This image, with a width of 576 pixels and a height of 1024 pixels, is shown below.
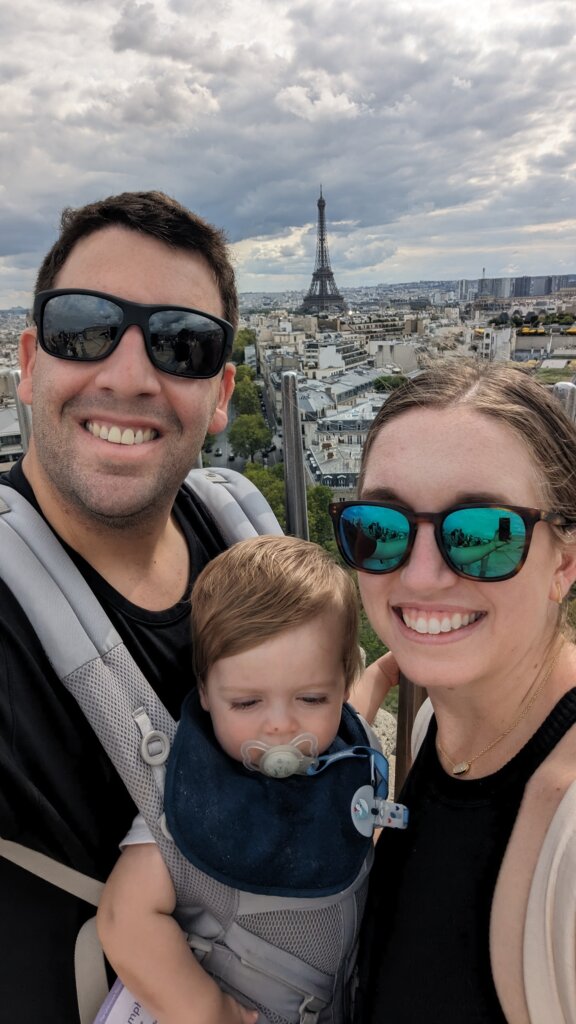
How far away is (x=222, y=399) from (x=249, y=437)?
103ft

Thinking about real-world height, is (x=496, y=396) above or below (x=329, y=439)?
above

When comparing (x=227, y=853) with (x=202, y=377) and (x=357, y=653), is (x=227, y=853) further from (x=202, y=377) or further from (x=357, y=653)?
(x=202, y=377)

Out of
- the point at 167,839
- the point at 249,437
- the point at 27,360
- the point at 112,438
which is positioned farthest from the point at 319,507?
the point at 249,437

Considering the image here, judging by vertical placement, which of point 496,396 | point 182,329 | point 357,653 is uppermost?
point 182,329

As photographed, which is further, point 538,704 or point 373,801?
point 373,801

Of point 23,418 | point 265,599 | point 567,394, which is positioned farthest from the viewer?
point 23,418

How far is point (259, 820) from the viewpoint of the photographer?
1.36 meters

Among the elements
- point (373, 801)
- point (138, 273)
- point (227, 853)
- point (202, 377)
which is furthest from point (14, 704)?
point (138, 273)

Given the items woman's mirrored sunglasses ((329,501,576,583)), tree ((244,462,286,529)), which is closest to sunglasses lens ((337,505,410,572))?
woman's mirrored sunglasses ((329,501,576,583))

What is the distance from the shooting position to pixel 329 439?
1898cm

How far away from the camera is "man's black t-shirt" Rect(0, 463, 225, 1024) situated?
1.14 m

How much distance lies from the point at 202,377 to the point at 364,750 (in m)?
0.95

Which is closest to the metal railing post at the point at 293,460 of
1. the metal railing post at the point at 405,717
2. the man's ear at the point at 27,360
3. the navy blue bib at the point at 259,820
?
the metal railing post at the point at 405,717

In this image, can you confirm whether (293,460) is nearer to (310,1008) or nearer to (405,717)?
(405,717)
